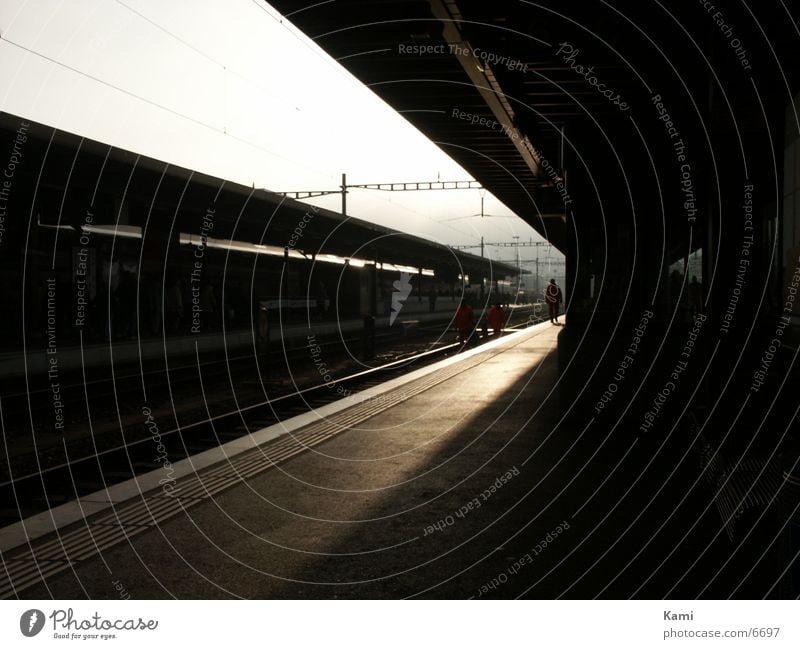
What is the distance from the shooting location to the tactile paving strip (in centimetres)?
501

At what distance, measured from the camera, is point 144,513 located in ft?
20.3

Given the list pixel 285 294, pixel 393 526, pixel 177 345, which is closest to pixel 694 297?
pixel 393 526

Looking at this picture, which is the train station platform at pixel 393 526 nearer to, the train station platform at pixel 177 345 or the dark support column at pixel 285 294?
the train station platform at pixel 177 345

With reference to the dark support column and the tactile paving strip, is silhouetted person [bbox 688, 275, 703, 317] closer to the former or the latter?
the tactile paving strip

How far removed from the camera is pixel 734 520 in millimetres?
5152

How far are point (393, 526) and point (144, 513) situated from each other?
5.58 feet

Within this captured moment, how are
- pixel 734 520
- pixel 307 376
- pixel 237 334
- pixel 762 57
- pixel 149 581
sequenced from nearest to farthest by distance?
1. pixel 149 581
2. pixel 734 520
3. pixel 762 57
4. pixel 307 376
5. pixel 237 334

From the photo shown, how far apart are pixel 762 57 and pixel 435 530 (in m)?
4.74

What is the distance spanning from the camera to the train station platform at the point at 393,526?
4734mm

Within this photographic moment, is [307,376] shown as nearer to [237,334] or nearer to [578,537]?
[237,334]

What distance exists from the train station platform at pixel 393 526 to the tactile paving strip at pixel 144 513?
2 centimetres

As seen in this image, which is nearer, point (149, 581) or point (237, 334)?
point (149, 581)

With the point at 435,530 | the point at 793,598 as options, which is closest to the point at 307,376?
the point at 435,530

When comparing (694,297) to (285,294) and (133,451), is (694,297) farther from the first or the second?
(285,294)
